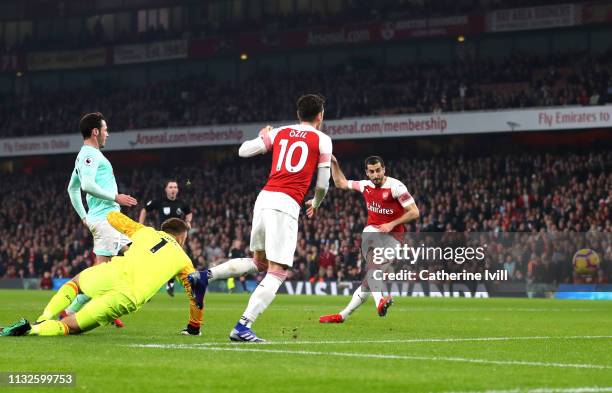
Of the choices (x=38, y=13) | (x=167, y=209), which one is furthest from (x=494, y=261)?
(x=38, y=13)

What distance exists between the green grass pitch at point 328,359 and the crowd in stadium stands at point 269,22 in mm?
36462

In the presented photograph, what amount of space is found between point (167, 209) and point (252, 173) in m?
27.6

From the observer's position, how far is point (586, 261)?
30047 millimetres

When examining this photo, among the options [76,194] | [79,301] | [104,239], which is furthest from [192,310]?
[76,194]

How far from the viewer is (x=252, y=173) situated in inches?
1925

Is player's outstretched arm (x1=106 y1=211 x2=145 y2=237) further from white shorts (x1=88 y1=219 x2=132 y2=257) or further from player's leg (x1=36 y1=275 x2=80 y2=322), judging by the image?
white shorts (x1=88 y1=219 x2=132 y2=257)

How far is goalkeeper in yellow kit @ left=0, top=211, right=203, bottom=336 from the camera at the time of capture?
1072cm

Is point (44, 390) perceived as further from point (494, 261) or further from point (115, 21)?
point (115, 21)

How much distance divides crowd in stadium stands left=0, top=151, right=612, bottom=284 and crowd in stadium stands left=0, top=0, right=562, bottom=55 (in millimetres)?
7265

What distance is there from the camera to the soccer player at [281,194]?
10.6m

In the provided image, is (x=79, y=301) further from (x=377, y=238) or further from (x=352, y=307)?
(x=377, y=238)

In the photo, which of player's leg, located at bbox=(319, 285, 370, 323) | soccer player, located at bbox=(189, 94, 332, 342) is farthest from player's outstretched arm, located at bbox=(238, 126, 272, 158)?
player's leg, located at bbox=(319, 285, 370, 323)

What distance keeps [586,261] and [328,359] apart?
22.2 meters

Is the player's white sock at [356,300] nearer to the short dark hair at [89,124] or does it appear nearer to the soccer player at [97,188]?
the soccer player at [97,188]
